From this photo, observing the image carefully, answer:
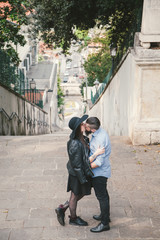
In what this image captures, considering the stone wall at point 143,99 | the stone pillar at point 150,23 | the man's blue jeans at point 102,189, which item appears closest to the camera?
the man's blue jeans at point 102,189

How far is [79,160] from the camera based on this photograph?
380cm

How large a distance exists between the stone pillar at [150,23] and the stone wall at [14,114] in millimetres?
6219

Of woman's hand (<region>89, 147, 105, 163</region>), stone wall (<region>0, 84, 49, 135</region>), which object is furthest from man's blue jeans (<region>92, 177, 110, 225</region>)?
stone wall (<region>0, 84, 49, 135</region>)

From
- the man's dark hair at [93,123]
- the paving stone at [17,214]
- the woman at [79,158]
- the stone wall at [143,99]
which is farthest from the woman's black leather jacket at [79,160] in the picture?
the stone wall at [143,99]

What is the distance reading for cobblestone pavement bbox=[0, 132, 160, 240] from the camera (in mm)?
4094

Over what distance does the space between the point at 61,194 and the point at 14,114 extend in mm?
8524

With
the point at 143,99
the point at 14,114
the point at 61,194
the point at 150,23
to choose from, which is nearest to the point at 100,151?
the point at 61,194

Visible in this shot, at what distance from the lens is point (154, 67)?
22.2 ft

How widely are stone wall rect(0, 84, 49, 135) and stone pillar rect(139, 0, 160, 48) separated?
20.4 ft

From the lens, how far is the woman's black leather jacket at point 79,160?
3.79 metres

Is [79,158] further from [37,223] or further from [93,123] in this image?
[37,223]

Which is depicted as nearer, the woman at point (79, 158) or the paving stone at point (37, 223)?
the woman at point (79, 158)

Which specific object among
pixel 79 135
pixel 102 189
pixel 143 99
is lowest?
pixel 102 189

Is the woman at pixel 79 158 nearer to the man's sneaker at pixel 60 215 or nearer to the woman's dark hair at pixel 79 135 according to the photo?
the woman's dark hair at pixel 79 135
